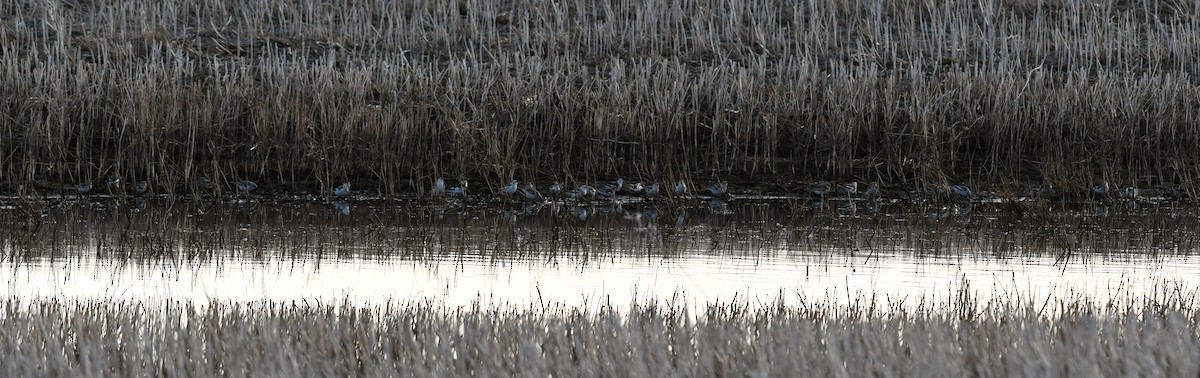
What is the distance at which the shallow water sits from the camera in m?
6.07

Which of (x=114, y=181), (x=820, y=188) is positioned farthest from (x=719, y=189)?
(x=114, y=181)

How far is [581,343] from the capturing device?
4176 millimetres

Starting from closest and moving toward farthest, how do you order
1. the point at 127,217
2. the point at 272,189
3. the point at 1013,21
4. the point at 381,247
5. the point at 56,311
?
the point at 56,311 < the point at 381,247 < the point at 127,217 < the point at 272,189 < the point at 1013,21

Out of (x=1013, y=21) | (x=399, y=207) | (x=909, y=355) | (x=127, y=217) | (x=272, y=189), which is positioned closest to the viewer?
(x=909, y=355)

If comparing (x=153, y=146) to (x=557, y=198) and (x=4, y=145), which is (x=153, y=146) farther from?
(x=557, y=198)

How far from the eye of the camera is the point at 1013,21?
53.1 ft

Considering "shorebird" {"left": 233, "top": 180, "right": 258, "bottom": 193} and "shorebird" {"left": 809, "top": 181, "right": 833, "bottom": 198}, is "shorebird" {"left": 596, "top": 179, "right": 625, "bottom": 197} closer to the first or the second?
"shorebird" {"left": 809, "top": 181, "right": 833, "bottom": 198}

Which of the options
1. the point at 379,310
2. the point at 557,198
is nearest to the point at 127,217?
the point at 557,198

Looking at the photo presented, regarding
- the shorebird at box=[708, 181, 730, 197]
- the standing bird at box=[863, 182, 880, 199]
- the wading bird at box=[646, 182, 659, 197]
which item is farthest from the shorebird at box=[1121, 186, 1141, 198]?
the wading bird at box=[646, 182, 659, 197]

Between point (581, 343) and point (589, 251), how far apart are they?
3.39m

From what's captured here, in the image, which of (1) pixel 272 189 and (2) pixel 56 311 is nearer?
(2) pixel 56 311

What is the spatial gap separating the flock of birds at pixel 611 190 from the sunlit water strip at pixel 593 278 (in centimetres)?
296

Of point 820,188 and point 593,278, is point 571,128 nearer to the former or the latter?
point 820,188

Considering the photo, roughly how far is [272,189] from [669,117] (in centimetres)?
279
